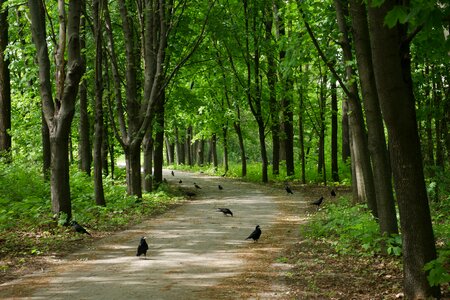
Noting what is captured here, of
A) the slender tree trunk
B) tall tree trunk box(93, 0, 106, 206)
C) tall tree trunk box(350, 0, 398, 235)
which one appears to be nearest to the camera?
tall tree trunk box(350, 0, 398, 235)

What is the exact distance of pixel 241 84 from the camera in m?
28.9

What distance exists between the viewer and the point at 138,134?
1758 centimetres

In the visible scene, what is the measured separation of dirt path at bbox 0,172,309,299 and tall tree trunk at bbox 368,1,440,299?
6.30 feet

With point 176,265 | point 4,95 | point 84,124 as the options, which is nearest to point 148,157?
A: point 84,124

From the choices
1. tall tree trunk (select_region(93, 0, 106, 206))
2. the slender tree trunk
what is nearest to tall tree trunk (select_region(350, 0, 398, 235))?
tall tree trunk (select_region(93, 0, 106, 206))

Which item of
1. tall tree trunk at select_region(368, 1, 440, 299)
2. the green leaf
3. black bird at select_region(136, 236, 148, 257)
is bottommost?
black bird at select_region(136, 236, 148, 257)

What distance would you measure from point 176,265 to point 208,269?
0.67 meters

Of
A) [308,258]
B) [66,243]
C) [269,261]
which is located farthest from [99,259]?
[308,258]

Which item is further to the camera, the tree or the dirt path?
the tree

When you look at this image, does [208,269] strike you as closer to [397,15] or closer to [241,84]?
[397,15]

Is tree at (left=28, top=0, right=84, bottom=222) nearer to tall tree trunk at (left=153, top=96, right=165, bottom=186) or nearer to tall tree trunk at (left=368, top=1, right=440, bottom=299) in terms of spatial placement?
tall tree trunk at (left=368, top=1, right=440, bottom=299)

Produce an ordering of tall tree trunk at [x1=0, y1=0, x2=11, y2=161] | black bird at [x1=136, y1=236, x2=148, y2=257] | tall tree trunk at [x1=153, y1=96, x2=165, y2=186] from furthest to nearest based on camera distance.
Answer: tall tree trunk at [x1=153, y1=96, x2=165, y2=186], tall tree trunk at [x1=0, y1=0, x2=11, y2=161], black bird at [x1=136, y1=236, x2=148, y2=257]

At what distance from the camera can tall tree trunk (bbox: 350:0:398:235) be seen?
27.6 feet

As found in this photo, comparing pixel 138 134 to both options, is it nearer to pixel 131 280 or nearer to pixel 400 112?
pixel 131 280
